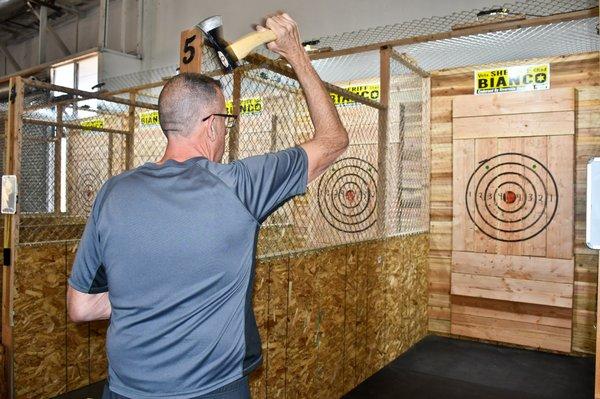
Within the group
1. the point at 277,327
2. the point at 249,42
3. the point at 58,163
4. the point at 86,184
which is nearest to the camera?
the point at 249,42

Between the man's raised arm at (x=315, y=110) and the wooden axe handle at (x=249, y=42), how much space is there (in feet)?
0.06

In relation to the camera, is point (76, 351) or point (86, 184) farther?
point (86, 184)

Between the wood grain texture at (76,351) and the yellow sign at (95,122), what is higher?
the yellow sign at (95,122)

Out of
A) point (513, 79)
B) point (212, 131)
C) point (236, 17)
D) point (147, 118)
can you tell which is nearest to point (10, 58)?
point (147, 118)

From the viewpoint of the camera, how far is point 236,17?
610 cm

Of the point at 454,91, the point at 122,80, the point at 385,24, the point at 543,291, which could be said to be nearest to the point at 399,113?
the point at 454,91

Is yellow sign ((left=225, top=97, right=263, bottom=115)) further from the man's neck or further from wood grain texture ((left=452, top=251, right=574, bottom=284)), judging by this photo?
the man's neck

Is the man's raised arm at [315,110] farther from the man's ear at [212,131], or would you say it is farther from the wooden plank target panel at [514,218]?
the wooden plank target panel at [514,218]

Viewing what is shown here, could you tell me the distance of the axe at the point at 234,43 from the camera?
4.30ft

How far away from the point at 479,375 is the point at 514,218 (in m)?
1.49

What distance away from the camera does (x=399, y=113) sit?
14.5 ft

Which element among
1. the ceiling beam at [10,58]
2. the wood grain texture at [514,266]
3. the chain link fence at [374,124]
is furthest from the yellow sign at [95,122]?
the wood grain texture at [514,266]

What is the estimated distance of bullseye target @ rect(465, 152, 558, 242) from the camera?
14.4 feet

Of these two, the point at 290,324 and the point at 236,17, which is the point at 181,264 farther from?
the point at 236,17
